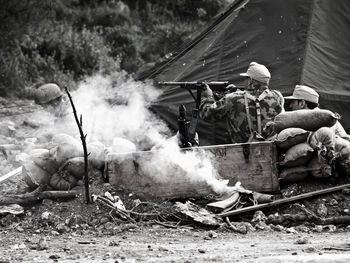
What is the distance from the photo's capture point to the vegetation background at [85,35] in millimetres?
15344

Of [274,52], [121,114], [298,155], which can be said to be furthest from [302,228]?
[274,52]

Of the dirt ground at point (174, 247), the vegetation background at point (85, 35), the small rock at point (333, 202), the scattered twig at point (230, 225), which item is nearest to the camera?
the dirt ground at point (174, 247)

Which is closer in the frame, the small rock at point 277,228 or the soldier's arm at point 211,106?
the small rock at point 277,228

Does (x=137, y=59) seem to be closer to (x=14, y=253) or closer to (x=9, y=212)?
(x=9, y=212)

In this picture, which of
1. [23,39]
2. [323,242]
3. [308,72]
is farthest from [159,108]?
[23,39]

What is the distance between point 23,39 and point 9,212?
29.6 ft

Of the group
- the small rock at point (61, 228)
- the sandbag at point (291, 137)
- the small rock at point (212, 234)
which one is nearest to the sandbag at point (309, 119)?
the sandbag at point (291, 137)

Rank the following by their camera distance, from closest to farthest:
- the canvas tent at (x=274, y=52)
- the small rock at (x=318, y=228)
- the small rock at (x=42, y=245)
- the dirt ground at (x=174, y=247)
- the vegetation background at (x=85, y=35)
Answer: the dirt ground at (x=174, y=247) < the small rock at (x=42, y=245) < the small rock at (x=318, y=228) < the canvas tent at (x=274, y=52) < the vegetation background at (x=85, y=35)

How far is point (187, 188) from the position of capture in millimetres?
7750

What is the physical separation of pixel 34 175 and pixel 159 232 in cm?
169

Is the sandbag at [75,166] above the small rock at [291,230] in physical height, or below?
above

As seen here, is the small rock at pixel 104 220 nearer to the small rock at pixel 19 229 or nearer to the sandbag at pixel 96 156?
the small rock at pixel 19 229

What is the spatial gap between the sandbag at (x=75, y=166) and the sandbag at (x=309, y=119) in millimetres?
1879

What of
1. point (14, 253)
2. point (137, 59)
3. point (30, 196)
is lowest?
point (14, 253)
